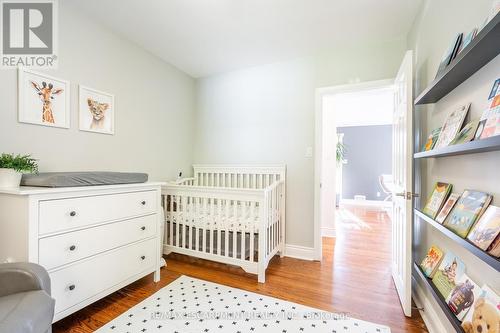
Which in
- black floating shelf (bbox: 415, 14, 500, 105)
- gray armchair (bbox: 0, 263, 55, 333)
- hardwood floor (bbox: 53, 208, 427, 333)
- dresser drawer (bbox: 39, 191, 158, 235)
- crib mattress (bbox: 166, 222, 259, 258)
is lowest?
hardwood floor (bbox: 53, 208, 427, 333)

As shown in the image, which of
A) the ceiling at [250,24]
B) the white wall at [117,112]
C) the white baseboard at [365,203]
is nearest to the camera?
the white wall at [117,112]

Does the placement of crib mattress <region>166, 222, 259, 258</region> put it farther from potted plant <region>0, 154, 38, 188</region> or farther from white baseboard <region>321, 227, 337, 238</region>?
white baseboard <region>321, 227, 337, 238</region>

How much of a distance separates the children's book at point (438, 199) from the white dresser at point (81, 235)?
204 centimetres

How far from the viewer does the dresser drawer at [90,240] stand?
4.27ft

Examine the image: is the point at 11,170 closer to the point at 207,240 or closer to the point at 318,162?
the point at 207,240

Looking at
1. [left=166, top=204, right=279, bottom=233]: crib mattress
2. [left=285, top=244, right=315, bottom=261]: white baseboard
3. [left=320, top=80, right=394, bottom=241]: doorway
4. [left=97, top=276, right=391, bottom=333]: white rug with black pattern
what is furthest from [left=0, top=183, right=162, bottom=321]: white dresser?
[left=320, top=80, right=394, bottom=241]: doorway

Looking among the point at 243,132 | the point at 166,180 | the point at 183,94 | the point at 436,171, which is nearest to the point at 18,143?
the point at 166,180

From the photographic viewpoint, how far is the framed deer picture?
200 centimetres

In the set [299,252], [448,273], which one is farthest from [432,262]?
[299,252]

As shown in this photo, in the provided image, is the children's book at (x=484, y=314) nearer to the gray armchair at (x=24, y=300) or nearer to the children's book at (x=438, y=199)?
the children's book at (x=438, y=199)

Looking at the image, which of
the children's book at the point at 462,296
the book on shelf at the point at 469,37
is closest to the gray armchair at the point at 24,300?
the children's book at the point at 462,296

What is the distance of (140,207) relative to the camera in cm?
187

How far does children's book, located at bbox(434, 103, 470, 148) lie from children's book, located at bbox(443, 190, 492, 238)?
274mm

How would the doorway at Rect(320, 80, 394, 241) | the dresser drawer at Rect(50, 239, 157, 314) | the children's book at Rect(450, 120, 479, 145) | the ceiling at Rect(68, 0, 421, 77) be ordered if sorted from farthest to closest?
the doorway at Rect(320, 80, 394, 241) → the ceiling at Rect(68, 0, 421, 77) → the dresser drawer at Rect(50, 239, 157, 314) → the children's book at Rect(450, 120, 479, 145)
